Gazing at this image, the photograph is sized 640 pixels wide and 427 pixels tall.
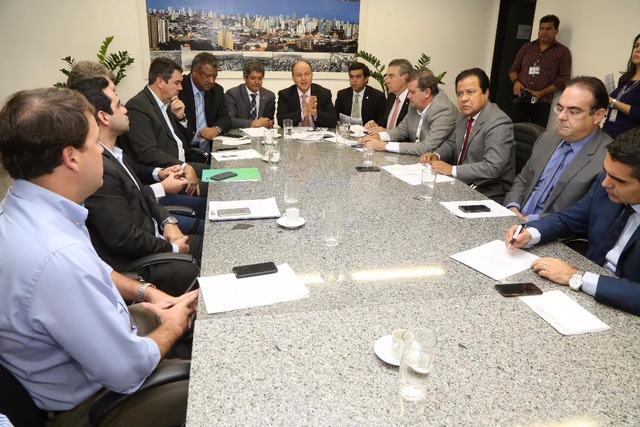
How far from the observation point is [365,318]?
126 cm

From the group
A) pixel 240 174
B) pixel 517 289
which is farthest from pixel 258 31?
pixel 517 289

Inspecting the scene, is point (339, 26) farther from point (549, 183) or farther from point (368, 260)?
point (368, 260)

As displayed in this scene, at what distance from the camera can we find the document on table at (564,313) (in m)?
1.25

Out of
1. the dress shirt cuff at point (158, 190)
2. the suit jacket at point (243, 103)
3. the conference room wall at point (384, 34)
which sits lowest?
the dress shirt cuff at point (158, 190)

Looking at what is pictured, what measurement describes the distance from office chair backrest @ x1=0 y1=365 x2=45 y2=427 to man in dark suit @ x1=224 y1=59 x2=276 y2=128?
3.65 m

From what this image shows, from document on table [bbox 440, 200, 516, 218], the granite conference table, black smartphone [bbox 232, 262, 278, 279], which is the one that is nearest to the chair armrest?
the granite conference table

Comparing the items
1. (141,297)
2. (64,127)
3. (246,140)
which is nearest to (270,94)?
(246,140)

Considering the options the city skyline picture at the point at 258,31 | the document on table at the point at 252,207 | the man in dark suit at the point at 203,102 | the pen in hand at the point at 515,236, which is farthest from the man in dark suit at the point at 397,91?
the pen in hand at the point at 515,236

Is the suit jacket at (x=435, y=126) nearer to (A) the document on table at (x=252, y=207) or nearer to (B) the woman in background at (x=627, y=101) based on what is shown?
(B) the woman in background at (x=627, y=101)

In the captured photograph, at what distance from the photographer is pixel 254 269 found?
1516 mm

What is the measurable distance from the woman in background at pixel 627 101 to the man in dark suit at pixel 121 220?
11.8 feet

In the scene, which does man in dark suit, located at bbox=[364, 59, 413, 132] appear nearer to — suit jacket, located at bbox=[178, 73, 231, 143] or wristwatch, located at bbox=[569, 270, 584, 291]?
suit jacket, located at bbox=[178, 73, 231, 143]

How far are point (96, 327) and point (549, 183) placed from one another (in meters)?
2.37

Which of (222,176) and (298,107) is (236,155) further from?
(298,107)
